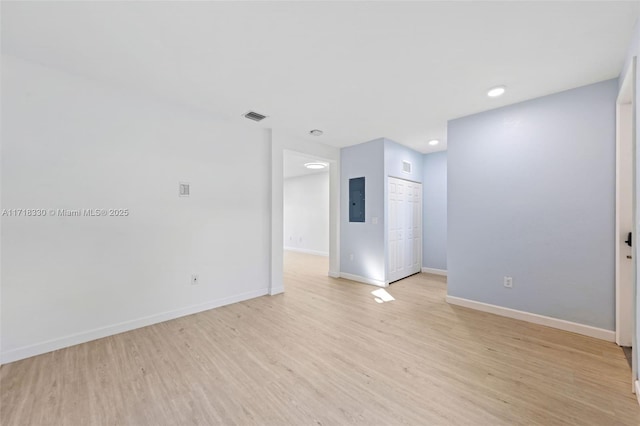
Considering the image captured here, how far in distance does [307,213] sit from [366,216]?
3.88 metres

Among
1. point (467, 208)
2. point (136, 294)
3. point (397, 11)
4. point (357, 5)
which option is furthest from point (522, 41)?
point (136, 294)

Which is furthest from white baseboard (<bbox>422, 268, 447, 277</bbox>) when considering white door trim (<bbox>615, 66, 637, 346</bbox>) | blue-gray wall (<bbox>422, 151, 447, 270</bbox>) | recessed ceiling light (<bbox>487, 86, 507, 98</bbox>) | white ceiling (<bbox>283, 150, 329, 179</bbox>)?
recessed ceiling light (<bbox>487, 86, 507, 98</bbox>)

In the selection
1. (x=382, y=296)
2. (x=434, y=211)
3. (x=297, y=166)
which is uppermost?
(x=297, y=166)

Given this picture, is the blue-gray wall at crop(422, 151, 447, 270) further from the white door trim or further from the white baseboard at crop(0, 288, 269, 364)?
the white baseboard at crop(0, 288, 269, 364)

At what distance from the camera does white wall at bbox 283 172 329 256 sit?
25.2 ft

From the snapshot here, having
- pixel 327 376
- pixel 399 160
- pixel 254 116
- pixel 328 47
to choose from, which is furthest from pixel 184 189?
pixel 399 160

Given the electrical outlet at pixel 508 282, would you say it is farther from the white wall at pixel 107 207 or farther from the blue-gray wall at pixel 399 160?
the white wall at pixel 107 207

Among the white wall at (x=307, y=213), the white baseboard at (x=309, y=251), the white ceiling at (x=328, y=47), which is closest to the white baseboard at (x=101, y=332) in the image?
the white ceiling at (x=328, y=47)

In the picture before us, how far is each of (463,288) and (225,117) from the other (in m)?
4.17

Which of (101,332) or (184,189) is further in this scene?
(184,189)

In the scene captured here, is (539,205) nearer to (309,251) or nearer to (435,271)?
(435,271)

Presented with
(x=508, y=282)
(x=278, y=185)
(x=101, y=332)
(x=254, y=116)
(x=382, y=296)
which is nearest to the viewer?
(x=101, y=332)

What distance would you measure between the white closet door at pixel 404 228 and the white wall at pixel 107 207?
8.64 ft

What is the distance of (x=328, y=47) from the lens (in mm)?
1982
